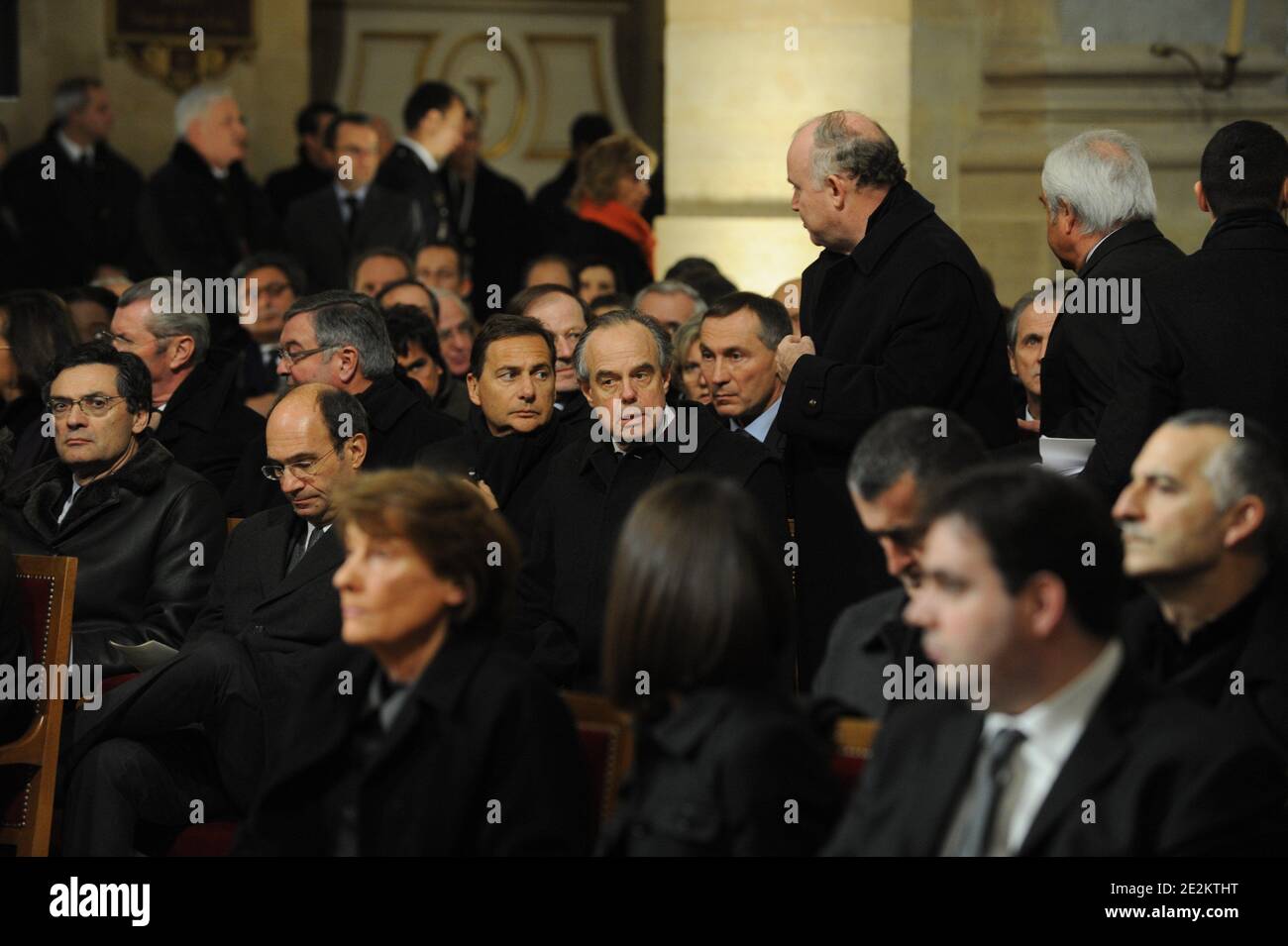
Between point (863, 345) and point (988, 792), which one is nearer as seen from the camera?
point (988, 792)

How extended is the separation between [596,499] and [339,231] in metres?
5.21

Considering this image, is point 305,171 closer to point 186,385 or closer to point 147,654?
point 186,385

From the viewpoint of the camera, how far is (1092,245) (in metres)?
5.39

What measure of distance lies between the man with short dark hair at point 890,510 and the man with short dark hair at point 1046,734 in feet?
2.40

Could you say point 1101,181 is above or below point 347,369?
above

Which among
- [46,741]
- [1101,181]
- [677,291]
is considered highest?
[1101,181]

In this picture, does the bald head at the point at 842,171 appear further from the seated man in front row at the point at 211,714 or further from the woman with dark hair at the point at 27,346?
the woman with dark hair at the point at 27,346

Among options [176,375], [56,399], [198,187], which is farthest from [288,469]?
[198,187]

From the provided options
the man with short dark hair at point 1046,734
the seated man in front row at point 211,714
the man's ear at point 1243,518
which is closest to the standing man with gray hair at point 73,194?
the seated man in front row at point 211,714

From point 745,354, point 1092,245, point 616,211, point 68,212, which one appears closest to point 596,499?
point 745,354

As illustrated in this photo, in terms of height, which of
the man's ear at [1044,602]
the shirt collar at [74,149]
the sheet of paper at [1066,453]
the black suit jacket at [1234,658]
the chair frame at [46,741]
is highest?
the shirt collar at [74,149]

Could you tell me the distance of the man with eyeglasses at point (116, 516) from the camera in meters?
5.57
